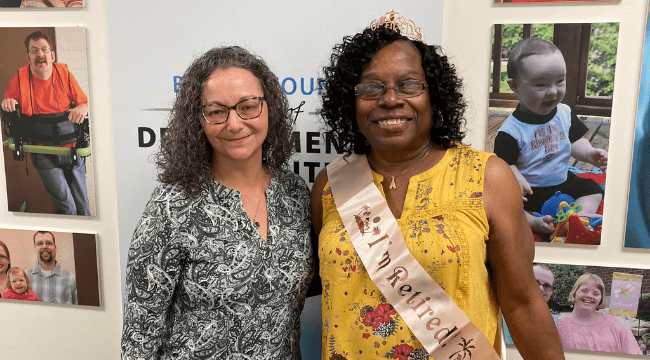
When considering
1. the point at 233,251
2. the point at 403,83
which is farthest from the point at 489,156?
the point at 233,251

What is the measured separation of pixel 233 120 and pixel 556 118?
1.00 m

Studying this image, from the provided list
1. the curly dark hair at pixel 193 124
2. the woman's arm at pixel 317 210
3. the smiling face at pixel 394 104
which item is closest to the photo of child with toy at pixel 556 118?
the smiling face at pixel 394 104

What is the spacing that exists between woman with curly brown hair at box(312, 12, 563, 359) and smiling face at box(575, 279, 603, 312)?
1.27 ft

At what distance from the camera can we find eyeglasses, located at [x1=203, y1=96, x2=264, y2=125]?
1.12 m

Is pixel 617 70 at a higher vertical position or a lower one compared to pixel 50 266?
higher

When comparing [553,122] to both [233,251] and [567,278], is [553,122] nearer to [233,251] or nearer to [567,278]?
[567,278]

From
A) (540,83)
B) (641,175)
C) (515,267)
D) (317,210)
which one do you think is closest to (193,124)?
(317,210)

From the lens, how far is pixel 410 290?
1152mm

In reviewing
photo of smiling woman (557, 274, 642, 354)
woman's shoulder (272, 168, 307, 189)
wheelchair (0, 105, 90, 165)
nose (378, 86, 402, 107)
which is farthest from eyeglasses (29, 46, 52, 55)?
photo of smiling woman (557, 274, 642, 354)

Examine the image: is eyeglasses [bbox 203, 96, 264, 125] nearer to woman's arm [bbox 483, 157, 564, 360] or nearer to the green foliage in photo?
woman's arm [bbox 483, 157, 564, 360]

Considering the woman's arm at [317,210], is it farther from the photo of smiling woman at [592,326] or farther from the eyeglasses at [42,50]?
the eyeglasses at [42,50]

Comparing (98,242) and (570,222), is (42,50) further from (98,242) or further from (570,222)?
(570,222)

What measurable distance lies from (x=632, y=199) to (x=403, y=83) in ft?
2.90

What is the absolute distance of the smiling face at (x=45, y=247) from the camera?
1802mm
